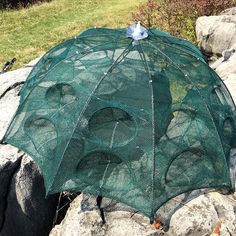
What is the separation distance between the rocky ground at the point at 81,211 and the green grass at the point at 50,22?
6833 millimetres

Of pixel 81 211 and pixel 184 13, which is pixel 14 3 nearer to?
pixel 184 13

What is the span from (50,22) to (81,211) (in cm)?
1395

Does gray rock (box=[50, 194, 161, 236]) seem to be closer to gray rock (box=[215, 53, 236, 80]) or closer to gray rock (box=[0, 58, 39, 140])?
gray rock (box=[0, 58, 39, 140])

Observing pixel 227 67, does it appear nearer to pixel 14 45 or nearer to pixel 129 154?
pixel 129 154

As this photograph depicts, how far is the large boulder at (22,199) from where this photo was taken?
23.6 ft

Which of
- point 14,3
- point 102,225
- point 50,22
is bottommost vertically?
point 50,22

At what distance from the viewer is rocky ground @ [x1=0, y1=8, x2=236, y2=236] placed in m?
6.16

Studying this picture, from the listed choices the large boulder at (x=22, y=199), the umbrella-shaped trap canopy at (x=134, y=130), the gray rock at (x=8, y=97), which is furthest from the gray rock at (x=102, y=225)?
the gray rock at (x=8, y=97)

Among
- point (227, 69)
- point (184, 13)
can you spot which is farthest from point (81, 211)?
point (184, 13)

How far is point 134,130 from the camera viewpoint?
5.92m

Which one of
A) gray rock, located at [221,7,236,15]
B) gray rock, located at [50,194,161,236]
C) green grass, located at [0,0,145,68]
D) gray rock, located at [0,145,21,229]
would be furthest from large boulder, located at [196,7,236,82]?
gray rock, located at [0,145,21,229]

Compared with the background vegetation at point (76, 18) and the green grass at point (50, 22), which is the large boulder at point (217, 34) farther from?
the green grass at point (50, 22)

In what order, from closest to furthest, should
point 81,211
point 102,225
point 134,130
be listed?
1. point 134,130
2. point 102,225
3. point 81,211

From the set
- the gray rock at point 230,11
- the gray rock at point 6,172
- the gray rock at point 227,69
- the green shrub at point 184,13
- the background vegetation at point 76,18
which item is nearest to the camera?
the gray rock at point 6,172
